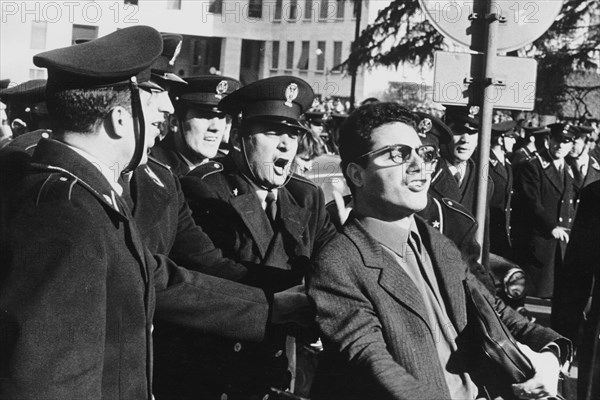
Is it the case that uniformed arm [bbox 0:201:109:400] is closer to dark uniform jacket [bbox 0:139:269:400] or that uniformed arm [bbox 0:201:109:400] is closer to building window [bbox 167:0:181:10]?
dark uniform jacket [bbox 0:139:269:400]

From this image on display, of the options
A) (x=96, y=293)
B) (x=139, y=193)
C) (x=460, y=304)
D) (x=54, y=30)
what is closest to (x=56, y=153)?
(x=96, y=293)

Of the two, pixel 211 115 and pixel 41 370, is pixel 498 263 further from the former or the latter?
pixel 41 370

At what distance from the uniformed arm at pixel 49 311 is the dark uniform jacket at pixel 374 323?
832 millimetres

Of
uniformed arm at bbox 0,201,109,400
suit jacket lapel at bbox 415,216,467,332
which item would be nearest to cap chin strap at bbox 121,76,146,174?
uniformed arm at bbox 0,201,109,400

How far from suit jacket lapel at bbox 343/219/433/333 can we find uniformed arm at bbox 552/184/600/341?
7.20ft

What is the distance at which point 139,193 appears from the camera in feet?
12.3

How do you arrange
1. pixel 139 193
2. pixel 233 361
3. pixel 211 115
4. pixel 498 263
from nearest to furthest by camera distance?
pixel 139 193, pixel 233 361, pixel 498 263, pixel 211 115

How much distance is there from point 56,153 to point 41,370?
672mm

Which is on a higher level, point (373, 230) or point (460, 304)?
point (373, 230)

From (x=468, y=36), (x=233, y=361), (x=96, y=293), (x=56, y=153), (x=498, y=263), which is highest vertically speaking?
(x=468, y=36)

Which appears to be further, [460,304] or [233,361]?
[233,361]

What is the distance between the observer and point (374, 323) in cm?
311

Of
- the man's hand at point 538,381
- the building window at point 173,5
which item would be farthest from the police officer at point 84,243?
the building window at point 173,5

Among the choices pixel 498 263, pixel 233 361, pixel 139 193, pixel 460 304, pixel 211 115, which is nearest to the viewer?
pixel 460 304
